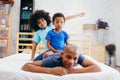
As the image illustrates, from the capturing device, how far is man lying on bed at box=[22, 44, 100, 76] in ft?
5.68

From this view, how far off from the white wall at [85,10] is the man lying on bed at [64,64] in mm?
4288

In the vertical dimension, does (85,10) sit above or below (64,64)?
above

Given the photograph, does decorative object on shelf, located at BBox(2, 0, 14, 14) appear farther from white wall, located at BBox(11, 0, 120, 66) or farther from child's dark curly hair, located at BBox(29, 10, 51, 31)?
child's dark curly hair, located at BBox(29, 10, 51, 31)

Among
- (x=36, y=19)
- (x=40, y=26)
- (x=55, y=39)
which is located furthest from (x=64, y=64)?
(x=36, y=19)

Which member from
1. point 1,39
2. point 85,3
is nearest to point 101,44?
point 85,3

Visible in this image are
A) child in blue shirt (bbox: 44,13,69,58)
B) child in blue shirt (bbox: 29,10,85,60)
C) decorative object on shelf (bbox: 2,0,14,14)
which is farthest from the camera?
decorative object on shelf (bbox: 2,0,14,14)

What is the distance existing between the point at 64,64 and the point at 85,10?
4506 millimetres

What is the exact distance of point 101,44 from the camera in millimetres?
6016

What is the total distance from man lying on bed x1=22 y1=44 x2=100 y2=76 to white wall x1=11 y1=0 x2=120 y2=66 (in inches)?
169

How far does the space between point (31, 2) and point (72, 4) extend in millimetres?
1054

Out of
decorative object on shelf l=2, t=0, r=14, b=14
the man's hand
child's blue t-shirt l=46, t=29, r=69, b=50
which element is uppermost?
decorative object on shelf l=2, t=0, r=14, b=14

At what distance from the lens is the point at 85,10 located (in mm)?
6152

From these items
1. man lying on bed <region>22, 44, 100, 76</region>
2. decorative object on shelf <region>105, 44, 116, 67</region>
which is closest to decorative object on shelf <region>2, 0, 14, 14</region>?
decorative object on shelf <region>105, 44, 116, 67</region>

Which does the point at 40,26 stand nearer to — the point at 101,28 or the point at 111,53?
the point at 101,28
